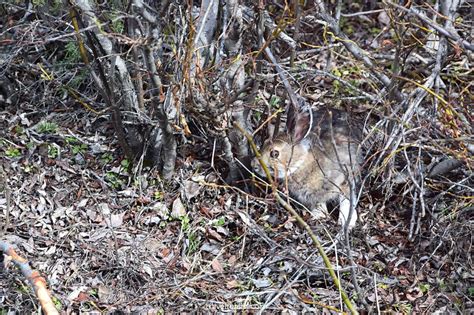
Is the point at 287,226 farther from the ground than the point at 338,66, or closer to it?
closer to it

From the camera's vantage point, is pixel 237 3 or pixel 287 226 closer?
pixel 237 3

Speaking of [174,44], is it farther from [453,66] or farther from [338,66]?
[453,66]

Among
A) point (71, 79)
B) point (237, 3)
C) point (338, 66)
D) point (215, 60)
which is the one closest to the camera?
point (237, 3)

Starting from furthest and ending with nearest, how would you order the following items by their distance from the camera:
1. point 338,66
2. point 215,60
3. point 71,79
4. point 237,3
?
1. point 338,66
2. point 71,79
3. point 215,60
4. point 237,3

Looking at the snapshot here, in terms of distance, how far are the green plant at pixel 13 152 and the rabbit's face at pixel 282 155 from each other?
214cm

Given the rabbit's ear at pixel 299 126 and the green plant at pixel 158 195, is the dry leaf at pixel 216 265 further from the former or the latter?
the rabbit's ear at pixel 299 126

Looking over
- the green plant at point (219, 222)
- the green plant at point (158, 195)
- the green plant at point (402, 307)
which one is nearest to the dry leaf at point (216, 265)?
the green plant at point (219, 222)

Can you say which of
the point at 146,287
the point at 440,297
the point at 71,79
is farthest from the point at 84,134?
the point at 440,297

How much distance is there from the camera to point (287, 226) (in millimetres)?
6418

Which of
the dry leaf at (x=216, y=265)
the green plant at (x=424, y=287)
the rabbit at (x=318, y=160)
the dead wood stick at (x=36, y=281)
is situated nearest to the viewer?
the dead wood stick at (x=36, y=281)

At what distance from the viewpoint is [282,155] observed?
6.36m

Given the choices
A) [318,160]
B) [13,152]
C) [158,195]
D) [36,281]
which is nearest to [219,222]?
[158,195]

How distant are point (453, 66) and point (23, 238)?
416cm

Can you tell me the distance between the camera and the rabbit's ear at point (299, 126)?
6.23m
